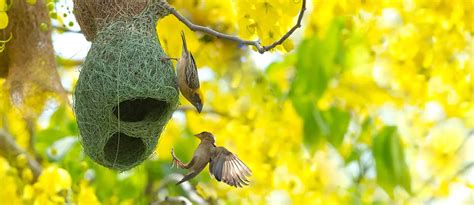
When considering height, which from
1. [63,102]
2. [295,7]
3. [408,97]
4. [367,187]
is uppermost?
[408,97]

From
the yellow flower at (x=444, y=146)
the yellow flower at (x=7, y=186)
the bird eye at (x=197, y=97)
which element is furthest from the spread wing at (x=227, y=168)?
the yellow flower at (x=444, y=146)

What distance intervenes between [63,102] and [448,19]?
1.32 m

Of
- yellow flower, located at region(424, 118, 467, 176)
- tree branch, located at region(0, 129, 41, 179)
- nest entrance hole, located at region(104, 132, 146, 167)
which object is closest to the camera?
nest entrance hole, located at region(104, 132, 146, 167)

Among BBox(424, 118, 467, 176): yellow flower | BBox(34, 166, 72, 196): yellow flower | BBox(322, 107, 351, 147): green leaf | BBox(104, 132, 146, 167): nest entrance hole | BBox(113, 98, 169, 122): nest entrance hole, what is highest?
BBox(424, 118, 467, 176): yellow flower

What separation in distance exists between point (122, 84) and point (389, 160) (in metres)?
1.39

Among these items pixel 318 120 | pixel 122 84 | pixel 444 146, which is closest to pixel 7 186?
pixel 122 84

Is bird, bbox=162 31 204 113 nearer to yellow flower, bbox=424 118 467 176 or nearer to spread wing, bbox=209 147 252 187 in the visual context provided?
spread wing, bbox=209 147 252 187

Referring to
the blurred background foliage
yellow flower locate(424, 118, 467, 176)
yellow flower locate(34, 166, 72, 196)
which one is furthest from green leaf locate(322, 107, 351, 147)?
yellow flower locate(34, 166, 72, 196)

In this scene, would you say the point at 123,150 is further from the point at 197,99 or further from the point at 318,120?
the point at 318,120

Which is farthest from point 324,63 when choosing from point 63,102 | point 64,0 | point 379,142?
point 64,0

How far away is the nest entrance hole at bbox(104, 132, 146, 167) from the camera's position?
68.2 inches

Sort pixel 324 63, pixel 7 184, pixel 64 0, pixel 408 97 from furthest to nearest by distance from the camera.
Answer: pixel 408 97
pixel 324 63
pixel 7 184
pixel 64 0

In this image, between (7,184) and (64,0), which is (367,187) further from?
(64,0)

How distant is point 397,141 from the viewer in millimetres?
2877
